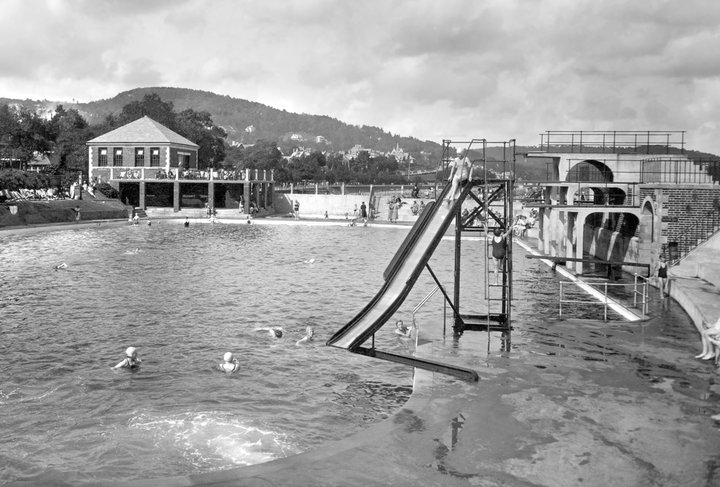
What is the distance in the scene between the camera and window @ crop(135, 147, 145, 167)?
77.9m

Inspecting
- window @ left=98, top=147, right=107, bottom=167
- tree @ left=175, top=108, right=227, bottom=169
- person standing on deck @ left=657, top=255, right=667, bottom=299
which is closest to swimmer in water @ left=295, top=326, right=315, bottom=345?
person standing on deck @ left=657, top=255, right=667, bottom=299

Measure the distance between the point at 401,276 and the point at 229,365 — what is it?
4.93 meters

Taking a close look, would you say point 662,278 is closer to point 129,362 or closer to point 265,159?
point 129,362

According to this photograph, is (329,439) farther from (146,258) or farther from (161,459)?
(146,258)

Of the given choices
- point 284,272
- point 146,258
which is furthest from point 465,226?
point 146,258

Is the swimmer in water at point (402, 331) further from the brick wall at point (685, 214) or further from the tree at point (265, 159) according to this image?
the tree at point (265, 159)

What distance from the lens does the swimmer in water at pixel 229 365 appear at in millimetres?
16578

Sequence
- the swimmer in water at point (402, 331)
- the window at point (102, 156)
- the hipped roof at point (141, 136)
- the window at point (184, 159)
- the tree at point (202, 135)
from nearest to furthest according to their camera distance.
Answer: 1. the swimmer in water at point (402, 331)
2. the hipped roof at point (141, 136)
3. the window at point (102, 156)
4. the window at point (184, 159)
5. the tree at point (202, 135)

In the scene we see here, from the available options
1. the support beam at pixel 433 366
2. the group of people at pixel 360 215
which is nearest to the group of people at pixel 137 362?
the support beam at pixel 433 366

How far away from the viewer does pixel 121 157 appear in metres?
78.4

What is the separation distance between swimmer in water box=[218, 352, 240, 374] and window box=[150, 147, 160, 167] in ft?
212

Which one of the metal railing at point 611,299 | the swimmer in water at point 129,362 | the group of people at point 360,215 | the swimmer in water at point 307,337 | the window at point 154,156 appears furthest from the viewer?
the window at point 154,156

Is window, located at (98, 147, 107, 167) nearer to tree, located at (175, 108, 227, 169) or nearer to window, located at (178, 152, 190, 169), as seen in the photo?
window, located at (178, 152, 190, 169)

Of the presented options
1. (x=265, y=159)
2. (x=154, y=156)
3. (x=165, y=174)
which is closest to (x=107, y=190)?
(x=165, y=174)
